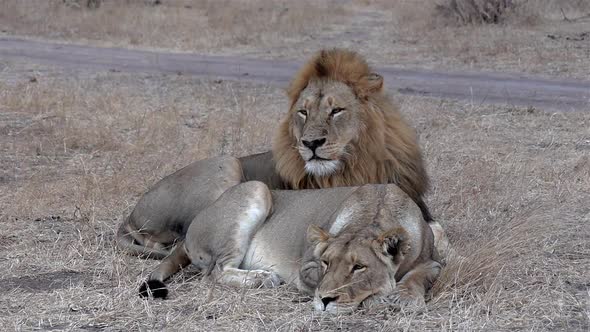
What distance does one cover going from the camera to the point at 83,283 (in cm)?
510

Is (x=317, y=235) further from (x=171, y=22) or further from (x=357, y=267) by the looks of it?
(x=171, y=22)

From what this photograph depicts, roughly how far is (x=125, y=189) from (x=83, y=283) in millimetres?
2148

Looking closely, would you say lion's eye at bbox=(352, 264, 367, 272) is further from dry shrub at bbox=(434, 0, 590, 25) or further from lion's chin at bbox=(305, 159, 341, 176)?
dry shrub at bbox=(434, 0, 590, 25)

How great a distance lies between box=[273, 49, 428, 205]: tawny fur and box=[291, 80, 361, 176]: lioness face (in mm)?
49

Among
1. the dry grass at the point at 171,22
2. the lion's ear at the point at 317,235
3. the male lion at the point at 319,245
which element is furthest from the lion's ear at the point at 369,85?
the dry grass at the point at 171,22

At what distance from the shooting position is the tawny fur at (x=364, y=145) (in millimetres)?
5809

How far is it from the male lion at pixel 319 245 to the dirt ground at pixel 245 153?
99mm

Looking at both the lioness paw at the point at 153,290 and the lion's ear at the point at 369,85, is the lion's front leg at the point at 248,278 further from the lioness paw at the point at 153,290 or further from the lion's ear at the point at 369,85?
the lion's ear at the point at 369,85

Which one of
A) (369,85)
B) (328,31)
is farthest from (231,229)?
(328,31)

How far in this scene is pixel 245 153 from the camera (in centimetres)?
851

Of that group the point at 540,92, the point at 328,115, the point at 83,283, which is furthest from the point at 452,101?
the point at 83,283

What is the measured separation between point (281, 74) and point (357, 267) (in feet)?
32.7

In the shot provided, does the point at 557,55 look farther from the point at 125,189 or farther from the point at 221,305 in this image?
the point at 221,305

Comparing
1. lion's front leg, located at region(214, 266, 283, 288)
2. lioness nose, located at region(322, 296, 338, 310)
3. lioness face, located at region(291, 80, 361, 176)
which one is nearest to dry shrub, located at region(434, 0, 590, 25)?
lioness face, located at region(291, 80, 361, 176)
